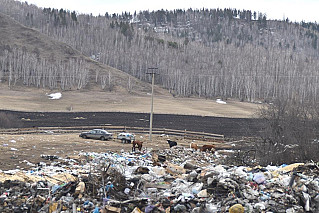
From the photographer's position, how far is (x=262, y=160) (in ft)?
63.7

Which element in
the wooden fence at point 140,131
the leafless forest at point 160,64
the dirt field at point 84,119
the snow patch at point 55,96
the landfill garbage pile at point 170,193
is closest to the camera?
the landfill garbage pile at point 170,193

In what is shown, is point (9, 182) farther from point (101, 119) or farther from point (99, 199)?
point (101, 119)

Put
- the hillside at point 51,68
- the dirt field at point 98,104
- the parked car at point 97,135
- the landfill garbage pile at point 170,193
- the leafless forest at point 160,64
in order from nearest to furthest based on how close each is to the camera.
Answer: the landfill garbage pile at point 170,193, the parked car at point 97,135, the dirt field at point 98,104, the hillside at point 51,68, the leafless forest at point 160,64

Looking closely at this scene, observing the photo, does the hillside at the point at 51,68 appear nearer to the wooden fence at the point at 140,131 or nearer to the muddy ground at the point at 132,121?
the muddy ground at the point at 132,121

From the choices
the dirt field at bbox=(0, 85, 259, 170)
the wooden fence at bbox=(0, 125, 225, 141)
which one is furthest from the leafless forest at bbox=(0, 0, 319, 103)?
the wooden fence at bbox=(0, 125, 225, 141)

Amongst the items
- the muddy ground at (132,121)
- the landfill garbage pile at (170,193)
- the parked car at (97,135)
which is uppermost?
the landfill garbage pile at (170,193)

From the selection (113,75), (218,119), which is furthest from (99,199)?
(113,75)

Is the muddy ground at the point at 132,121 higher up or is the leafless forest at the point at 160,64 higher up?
the leafless forest at the point at 160,64

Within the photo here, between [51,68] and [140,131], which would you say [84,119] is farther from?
[51,68]

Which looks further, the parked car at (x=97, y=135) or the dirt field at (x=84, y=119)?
the parked car at (x=97, y=135)

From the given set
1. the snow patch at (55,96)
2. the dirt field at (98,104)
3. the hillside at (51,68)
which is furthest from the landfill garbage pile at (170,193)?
the hillside at (51,68)

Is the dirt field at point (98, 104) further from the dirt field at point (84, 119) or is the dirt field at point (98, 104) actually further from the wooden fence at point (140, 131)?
the wooden fence at point (140, 131)

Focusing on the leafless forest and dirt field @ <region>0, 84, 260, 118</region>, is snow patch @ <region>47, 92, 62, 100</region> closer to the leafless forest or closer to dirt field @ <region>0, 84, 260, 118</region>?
dirt field @ <region>0, 84, 260, 118</region>

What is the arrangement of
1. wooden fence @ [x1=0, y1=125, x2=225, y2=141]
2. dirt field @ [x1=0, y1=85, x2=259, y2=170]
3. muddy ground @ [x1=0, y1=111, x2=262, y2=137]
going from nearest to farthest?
dirt field @ [x1=0, y1=85, x2=259, y2=170], wooden fence @ [x1=0, y1=125, x2=225, y2=141], muddy ground @ [x1=0, y1=111, x2=262, y2=137]
